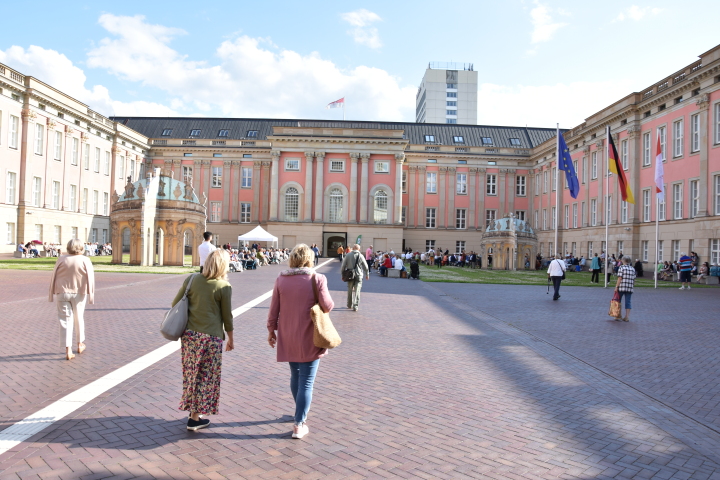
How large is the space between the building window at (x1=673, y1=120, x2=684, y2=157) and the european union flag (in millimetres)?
8646

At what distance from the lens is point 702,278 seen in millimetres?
33250

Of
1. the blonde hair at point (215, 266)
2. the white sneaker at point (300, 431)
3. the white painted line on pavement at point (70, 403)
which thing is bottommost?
the white painted line on pavement at point (70, 403)

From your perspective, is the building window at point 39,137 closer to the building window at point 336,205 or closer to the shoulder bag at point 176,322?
the building window at point 336,205

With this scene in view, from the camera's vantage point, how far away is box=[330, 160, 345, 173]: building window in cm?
6475

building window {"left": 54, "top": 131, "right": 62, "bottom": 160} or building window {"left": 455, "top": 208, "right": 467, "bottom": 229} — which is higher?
building window {"left": 54, "top": 131, "right": 62, "bottom": 160}

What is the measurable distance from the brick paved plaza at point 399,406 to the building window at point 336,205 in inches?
2023

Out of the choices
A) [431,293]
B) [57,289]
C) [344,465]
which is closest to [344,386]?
[344,465]

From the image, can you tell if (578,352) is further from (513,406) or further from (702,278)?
(702,278)

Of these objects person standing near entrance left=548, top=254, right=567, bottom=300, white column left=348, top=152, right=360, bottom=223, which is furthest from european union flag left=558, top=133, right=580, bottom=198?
white column left=348, top=152, right=360, bottom=223

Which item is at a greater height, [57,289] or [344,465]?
[57,289]

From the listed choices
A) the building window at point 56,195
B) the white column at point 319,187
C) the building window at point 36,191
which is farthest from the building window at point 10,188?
the white column at point 319,187

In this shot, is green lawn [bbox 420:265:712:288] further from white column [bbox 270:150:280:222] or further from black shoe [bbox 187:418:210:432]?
white column [bbox 270:150:280:222]

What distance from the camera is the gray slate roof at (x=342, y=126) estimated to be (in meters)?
72.6

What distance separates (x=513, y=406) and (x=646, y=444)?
60.5 inches
